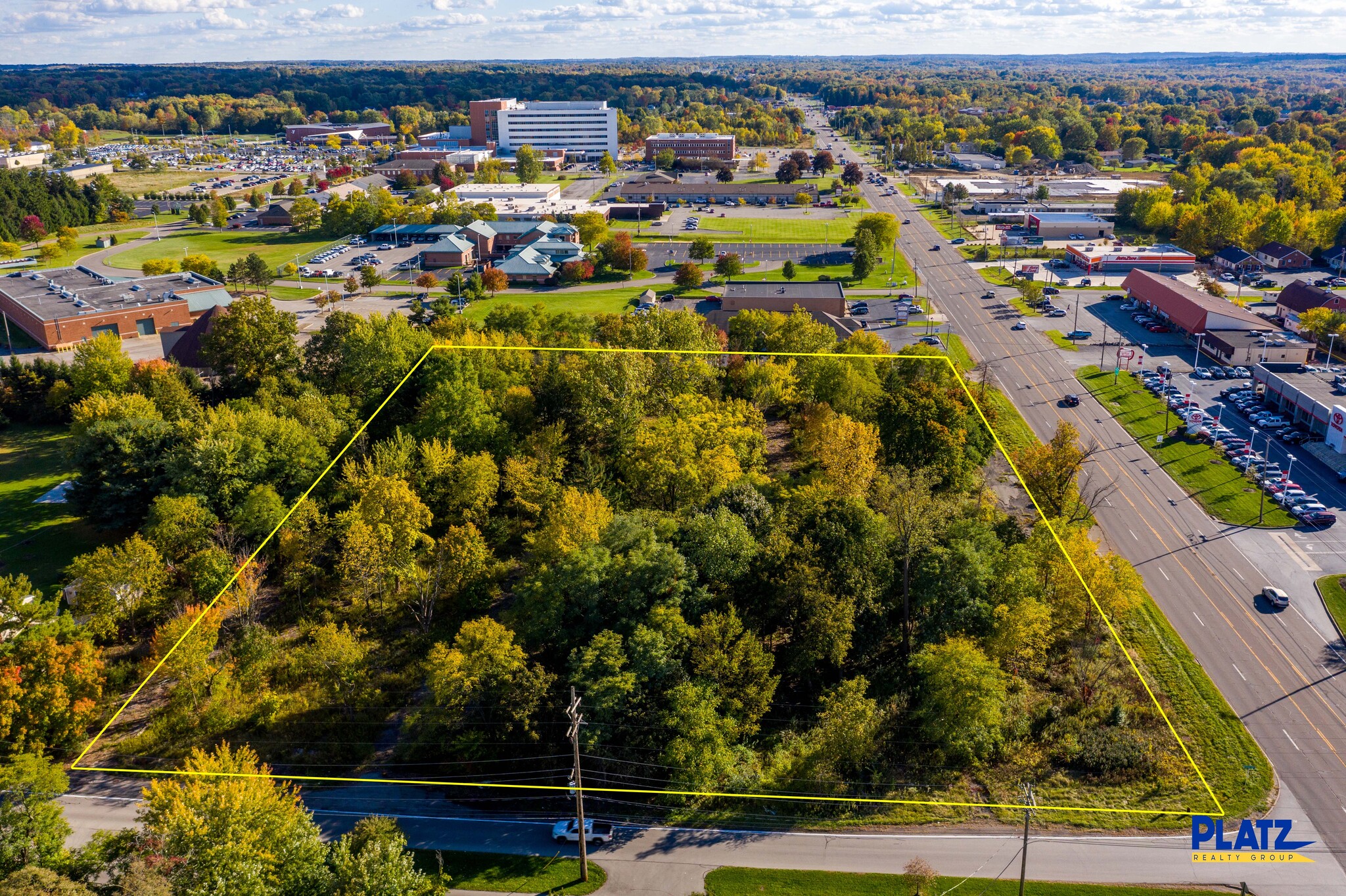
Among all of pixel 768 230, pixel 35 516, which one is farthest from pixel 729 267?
pixel 35 516

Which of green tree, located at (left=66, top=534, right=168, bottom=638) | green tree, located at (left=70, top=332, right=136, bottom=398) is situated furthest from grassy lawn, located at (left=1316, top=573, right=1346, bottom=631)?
green tree, located at (left=70, top=332, right=136, bottom=398)

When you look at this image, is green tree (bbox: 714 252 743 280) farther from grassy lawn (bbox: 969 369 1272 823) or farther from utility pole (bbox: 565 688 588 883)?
utility pole (bbox: 565 688 588 883)

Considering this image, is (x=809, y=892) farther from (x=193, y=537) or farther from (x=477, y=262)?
(x=477, y=262)

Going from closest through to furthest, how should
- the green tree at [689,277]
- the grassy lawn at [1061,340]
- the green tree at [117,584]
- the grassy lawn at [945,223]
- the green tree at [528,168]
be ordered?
the green tree at [117,584] → the grassy lawn at [1061,340] → the green tree at [689,277] → the grassy lawn at [945,223] → the green tree at [528,168]

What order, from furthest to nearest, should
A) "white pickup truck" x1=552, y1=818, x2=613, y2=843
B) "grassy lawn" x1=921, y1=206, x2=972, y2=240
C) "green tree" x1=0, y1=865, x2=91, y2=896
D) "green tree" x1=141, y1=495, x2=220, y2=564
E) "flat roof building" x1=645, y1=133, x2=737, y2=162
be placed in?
"flat roof building" x1=645, y1=133, x2=737, y2=162 < "grassy lawn" x1=921, y1=206, x2=972, y2=240 < "green tree" x1=141, y1=495, x2=220, y2=564 < "white pickup truck" x1=552, y1=818, x2=613, y2=843 < "green tree" x1=0, y1=865, x2=91, y2=896

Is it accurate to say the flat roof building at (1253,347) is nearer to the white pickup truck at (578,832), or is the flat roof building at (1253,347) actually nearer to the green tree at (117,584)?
the white pickup truck at (578,832)

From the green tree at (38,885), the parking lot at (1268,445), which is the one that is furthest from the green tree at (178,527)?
the parking lot at (1268,445)

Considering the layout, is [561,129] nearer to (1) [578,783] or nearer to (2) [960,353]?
(2) [960,353]
